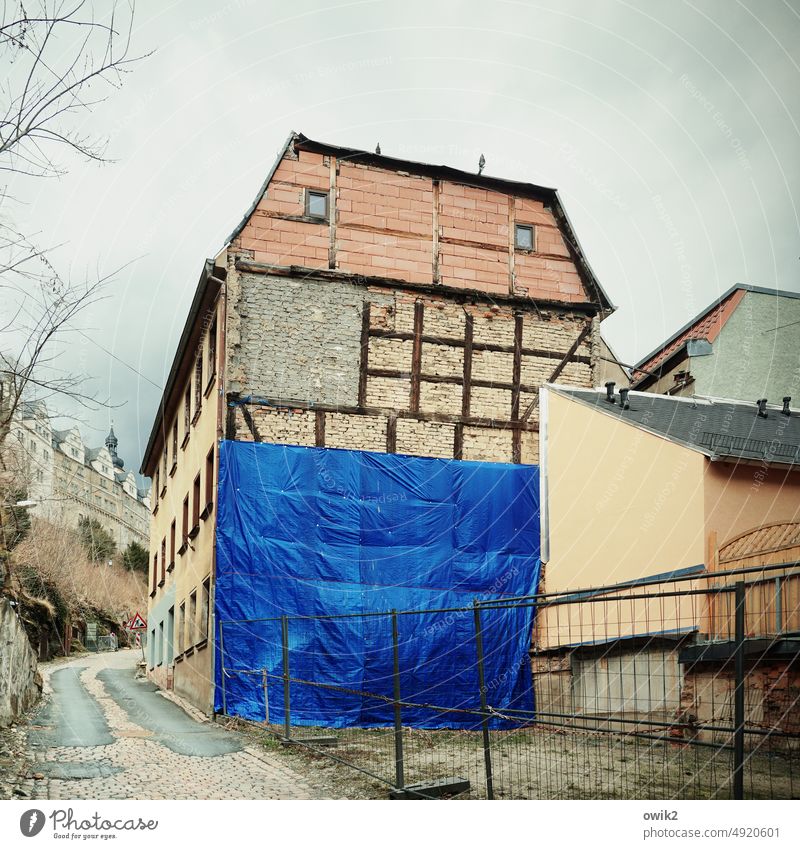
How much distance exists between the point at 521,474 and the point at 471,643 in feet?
7.71

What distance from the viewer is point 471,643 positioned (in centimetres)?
1173

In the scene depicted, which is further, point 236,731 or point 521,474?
point 521,474

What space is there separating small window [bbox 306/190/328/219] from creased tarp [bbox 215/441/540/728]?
3.21 metres

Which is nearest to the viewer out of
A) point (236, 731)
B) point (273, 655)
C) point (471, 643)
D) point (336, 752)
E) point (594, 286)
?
point (336, 752)

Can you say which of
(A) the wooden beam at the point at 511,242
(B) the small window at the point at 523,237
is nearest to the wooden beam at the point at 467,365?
(A) the wooden beam at the point at 511,242

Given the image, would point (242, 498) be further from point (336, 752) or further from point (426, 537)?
point (336, 752)

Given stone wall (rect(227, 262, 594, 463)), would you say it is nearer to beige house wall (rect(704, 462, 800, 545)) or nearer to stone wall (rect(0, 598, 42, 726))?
beige house wall (rect(704, 462, 800, 545))

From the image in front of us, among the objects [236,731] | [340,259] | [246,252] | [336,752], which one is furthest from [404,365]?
[336,752]

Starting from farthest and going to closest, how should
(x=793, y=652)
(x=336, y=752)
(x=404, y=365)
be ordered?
(x=404, y=365) < (x=336, y=752) < (x=793, y=652)

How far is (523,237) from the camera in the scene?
531 inches

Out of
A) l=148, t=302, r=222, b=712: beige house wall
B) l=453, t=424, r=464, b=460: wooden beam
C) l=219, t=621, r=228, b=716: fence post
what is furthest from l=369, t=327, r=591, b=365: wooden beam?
l=219, t=621, r=228, b=716: fence post

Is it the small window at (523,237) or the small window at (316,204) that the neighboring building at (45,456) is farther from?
the small window at (523,237)

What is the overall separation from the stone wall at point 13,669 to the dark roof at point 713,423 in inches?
277

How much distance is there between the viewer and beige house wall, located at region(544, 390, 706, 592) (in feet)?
33.2
